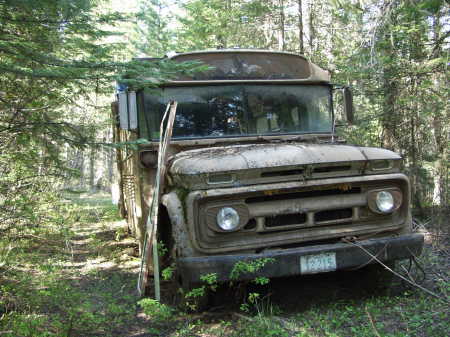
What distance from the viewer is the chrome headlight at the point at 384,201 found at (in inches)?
160

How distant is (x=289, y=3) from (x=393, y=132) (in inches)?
234

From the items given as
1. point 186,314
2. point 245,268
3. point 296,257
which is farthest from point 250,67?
point 186,314

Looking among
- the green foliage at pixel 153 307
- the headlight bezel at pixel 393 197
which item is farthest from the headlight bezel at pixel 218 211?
the headlight bezel at pixel 393 197

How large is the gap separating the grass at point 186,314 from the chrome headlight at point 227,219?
30.4 inches

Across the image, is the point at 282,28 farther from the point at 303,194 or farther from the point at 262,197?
the point at 262,197

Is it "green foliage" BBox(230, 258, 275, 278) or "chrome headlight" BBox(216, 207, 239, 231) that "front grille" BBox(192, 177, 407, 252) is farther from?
"green foliage" BBox(230, 258, 275, 278)

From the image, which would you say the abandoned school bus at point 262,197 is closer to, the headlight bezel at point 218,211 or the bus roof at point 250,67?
the headlight bezel at point 218,211

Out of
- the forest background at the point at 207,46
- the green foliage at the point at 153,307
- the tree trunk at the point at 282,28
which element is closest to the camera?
the green foliage at the point at 153,307

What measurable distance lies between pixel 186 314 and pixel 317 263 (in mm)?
1341

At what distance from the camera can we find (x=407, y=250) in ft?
13.2

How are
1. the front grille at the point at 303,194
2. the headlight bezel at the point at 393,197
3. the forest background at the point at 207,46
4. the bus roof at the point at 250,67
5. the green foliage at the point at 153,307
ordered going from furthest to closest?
the bus roof at the point at 250,67
the forest background at the point at 207,46
the headlight bezel at the point at 393,197
the front grille at the point at 303,194
the green foliage at the point at 153,307

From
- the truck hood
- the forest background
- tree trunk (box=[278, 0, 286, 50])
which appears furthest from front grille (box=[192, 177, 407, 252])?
tree trunk (box=[278, 0, 286, 50])

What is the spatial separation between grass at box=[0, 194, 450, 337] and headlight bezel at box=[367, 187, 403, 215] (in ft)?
2.84

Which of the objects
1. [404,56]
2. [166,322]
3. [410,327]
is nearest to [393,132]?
[404,56]
